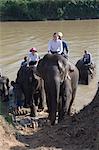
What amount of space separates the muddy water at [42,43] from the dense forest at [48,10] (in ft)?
18.9

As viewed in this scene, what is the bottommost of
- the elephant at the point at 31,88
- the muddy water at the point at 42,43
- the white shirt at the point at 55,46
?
the muddy water at the point at 42,43

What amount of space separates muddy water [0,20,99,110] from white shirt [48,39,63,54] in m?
2.50

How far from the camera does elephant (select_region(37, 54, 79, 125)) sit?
10664 millimetres

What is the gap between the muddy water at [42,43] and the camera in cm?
1828

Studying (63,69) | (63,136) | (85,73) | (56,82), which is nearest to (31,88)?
(63,69)

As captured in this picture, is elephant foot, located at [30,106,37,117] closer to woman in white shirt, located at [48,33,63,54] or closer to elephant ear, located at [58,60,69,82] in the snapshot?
woman in white shirt, located at [48,33,63,54]

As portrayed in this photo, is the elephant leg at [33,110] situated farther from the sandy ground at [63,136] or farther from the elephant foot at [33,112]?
the sandy ground at [63,136]

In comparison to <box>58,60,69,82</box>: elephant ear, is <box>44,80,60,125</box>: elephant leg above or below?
below

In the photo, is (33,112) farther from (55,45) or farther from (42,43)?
(42,43)

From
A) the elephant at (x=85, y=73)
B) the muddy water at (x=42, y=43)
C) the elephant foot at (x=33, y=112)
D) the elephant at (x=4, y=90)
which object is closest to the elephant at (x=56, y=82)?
the elephant foot at (x=33, y=112)

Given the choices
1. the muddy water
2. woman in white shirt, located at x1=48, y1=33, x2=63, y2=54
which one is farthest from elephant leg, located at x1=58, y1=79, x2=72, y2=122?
the muddy water

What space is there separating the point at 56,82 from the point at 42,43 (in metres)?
19.7

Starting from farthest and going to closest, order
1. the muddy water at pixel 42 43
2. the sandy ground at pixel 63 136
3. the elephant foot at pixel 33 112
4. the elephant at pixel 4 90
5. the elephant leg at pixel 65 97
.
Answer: the muddy water at pixel 42 43, the elephant at pixel 4 90, the elephant foot at pixel 33 112, the elephant leg at pixel 65 97, the sandy ground at pixel 63 136

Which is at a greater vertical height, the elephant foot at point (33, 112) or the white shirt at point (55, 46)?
the white shirt at point (55, 46)
